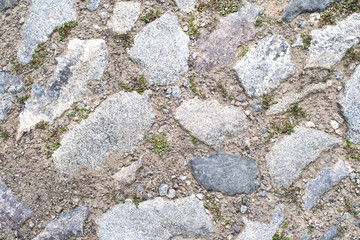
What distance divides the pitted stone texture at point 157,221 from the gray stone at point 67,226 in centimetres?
15

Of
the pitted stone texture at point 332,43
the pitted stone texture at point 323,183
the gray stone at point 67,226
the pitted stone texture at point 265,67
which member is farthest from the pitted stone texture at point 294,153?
the gray stone at point 67,226

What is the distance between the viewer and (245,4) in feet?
9.34

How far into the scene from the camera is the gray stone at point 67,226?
2635 mm

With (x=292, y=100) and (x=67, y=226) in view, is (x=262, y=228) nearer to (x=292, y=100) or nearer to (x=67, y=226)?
(x=292, y=100)

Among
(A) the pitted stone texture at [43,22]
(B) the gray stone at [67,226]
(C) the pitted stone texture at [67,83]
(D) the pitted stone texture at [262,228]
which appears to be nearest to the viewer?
(D) the pitted stone texture at [262,228]

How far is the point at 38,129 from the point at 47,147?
177 mm

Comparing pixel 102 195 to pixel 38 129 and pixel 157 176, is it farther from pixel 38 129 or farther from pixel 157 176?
pixel 38 129

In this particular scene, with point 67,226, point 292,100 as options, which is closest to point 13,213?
point 67,226

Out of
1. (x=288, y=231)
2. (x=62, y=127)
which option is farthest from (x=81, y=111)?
(x=288, y=231)

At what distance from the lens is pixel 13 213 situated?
270 centimetres

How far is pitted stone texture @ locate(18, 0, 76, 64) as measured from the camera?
2.86m

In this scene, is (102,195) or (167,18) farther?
(167,18)

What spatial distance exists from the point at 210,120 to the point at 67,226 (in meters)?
1.41

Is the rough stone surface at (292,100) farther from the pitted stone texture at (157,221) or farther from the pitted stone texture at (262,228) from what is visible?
the pitted stone texture at (157,221)
